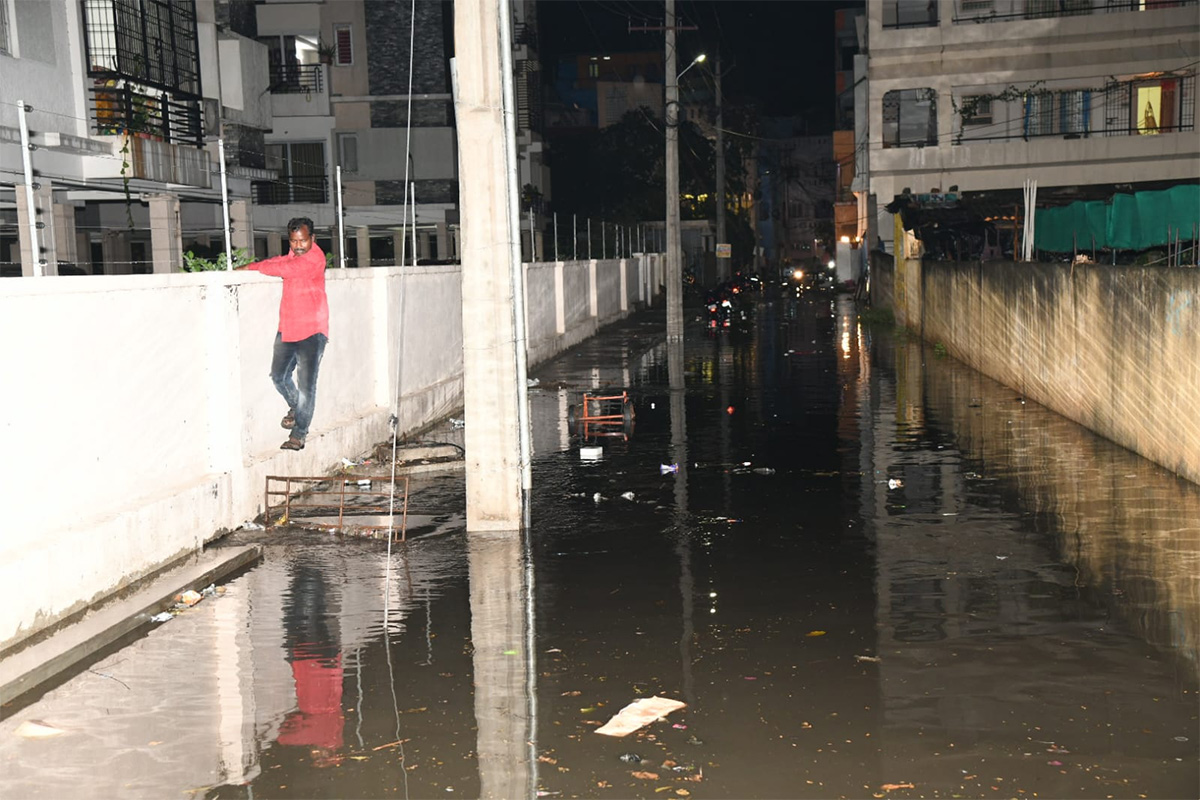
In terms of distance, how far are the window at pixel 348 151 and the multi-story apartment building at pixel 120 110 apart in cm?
892

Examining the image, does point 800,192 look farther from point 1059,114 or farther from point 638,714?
point 638,714

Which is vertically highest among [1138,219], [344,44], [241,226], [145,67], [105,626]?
[344,44]

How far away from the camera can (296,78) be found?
47031mm

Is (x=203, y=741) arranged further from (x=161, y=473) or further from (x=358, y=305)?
(x=358, y=305)

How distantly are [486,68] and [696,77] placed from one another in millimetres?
89314

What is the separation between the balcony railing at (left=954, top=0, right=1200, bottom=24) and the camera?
138ft

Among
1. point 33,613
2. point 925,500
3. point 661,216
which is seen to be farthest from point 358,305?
point 661,216

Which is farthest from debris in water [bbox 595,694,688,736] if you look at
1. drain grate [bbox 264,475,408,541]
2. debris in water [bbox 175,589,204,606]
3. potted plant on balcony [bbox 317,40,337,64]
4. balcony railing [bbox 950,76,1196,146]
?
potted plant on balcony [bbox 317,40,337,64]

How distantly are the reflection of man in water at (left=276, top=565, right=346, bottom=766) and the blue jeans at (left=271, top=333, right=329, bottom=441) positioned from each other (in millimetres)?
3100

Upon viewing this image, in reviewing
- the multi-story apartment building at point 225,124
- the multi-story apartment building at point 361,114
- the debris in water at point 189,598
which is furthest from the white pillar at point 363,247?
the debris in water at point 189,598

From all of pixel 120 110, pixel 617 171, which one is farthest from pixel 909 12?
pixel 120 110

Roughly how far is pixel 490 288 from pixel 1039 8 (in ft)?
128

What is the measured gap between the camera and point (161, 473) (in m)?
9.35

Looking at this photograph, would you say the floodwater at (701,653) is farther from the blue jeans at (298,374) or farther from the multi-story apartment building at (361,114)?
the multi-story apartment building at (361,114)
